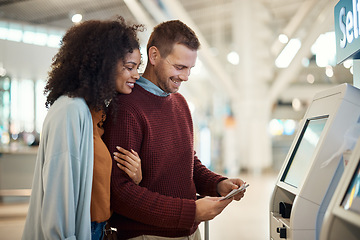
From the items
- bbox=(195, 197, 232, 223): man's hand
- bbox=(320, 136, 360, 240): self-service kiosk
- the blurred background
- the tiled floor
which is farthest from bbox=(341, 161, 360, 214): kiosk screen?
the tiled floor

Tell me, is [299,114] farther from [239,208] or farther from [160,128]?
[160,128]

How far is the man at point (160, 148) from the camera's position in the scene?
1474mm

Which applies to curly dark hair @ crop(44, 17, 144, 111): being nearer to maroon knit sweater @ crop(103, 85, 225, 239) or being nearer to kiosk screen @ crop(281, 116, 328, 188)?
maroon knit sweater @ crop(103, 85, 225, 239)

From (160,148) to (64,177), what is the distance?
401 mm

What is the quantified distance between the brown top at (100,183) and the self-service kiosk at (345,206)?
2.49ft

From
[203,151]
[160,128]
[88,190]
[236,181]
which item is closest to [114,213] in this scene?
[88,190]

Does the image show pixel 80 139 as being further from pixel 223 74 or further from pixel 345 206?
pixel 223 74

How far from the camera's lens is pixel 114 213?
1.64 m

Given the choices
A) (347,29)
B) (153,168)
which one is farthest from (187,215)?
(347,29)

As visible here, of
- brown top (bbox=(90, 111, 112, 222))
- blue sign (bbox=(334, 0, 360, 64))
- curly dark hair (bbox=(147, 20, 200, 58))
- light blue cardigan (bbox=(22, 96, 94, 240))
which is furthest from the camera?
curly dark hair (bbox=(147, 20, 200, 58))

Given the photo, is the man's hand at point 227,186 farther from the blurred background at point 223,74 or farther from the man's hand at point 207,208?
the blurred background at point 223,74

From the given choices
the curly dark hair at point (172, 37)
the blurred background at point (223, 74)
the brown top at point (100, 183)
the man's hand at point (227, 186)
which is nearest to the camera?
the brown top at point (100, 183)

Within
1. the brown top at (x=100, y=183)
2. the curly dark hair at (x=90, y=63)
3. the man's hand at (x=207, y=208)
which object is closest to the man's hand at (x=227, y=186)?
the man's hand at (x=207, y=208)

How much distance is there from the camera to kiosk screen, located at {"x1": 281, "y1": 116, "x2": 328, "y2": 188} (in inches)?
65.2
